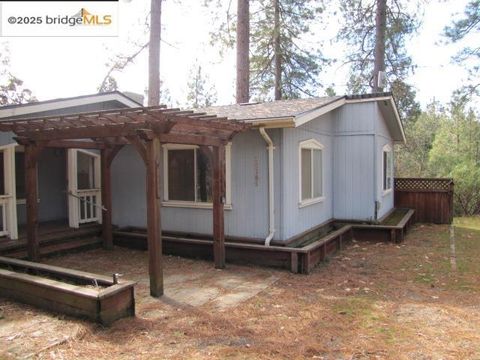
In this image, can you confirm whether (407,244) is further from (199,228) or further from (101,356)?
(101,356)

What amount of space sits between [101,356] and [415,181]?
12.2m

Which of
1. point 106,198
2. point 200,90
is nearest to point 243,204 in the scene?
point 106,198

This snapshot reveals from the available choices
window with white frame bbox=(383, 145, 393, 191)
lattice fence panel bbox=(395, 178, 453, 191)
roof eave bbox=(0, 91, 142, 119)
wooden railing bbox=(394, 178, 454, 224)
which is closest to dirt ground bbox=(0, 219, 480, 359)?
roof eave bbox=(0, 91, 142, 119)

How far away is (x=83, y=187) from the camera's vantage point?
Answer: 9531 millimetres

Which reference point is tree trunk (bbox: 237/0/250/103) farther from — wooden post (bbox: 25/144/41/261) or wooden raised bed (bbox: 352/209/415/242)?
wooden post (bbox: 25/144/41/261)

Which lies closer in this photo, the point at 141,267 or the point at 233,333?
the point at 233,333

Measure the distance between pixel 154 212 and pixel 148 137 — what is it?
0.99 m

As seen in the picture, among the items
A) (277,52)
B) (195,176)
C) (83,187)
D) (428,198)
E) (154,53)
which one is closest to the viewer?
(195,176)

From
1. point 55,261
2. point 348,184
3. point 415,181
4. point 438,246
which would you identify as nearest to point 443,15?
point 415,181

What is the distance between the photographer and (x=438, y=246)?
29.6 feet

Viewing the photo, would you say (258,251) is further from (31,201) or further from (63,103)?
(63,103)

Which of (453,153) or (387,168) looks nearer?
(387,168)

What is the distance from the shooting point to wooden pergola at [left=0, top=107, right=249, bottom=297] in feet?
17.2

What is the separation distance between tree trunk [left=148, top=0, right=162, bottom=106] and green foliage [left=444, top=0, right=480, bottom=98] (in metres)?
11.0
